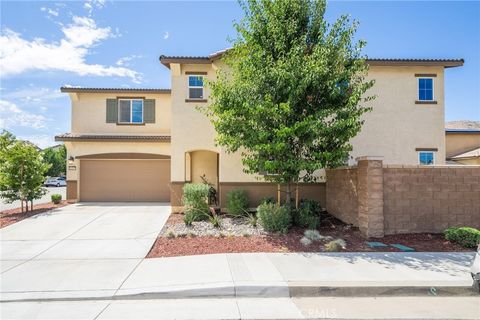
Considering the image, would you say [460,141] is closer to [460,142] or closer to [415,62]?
[460,142]

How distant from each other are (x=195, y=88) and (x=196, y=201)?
535 cm

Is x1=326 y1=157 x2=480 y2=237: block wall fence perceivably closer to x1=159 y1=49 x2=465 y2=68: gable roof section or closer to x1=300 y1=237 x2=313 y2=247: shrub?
x1=300 y1=237 x2=313 y2=247: shrub

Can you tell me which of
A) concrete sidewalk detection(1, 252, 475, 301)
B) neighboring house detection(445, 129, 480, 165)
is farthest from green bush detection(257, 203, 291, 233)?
neighboring house detection(445, 129, 480, 165)

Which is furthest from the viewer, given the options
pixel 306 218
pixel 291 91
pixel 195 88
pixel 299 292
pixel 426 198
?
pixel 195 88

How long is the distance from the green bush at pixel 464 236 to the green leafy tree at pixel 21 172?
16204 mm

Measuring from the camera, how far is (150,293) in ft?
17.5

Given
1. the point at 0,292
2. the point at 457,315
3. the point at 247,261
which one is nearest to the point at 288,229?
the point at 247,261

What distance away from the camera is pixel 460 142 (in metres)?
→ 19.6

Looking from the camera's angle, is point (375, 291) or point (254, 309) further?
point (375, 291)

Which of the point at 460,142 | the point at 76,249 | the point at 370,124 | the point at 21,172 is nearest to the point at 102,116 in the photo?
the point at 21,172

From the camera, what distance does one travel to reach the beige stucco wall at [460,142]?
63.8ft

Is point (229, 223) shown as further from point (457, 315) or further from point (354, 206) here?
point (457, 315)

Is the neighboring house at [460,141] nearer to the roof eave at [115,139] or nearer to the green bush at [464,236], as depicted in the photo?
the green bush at [464,236]

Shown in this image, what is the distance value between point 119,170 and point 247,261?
41.3ft
